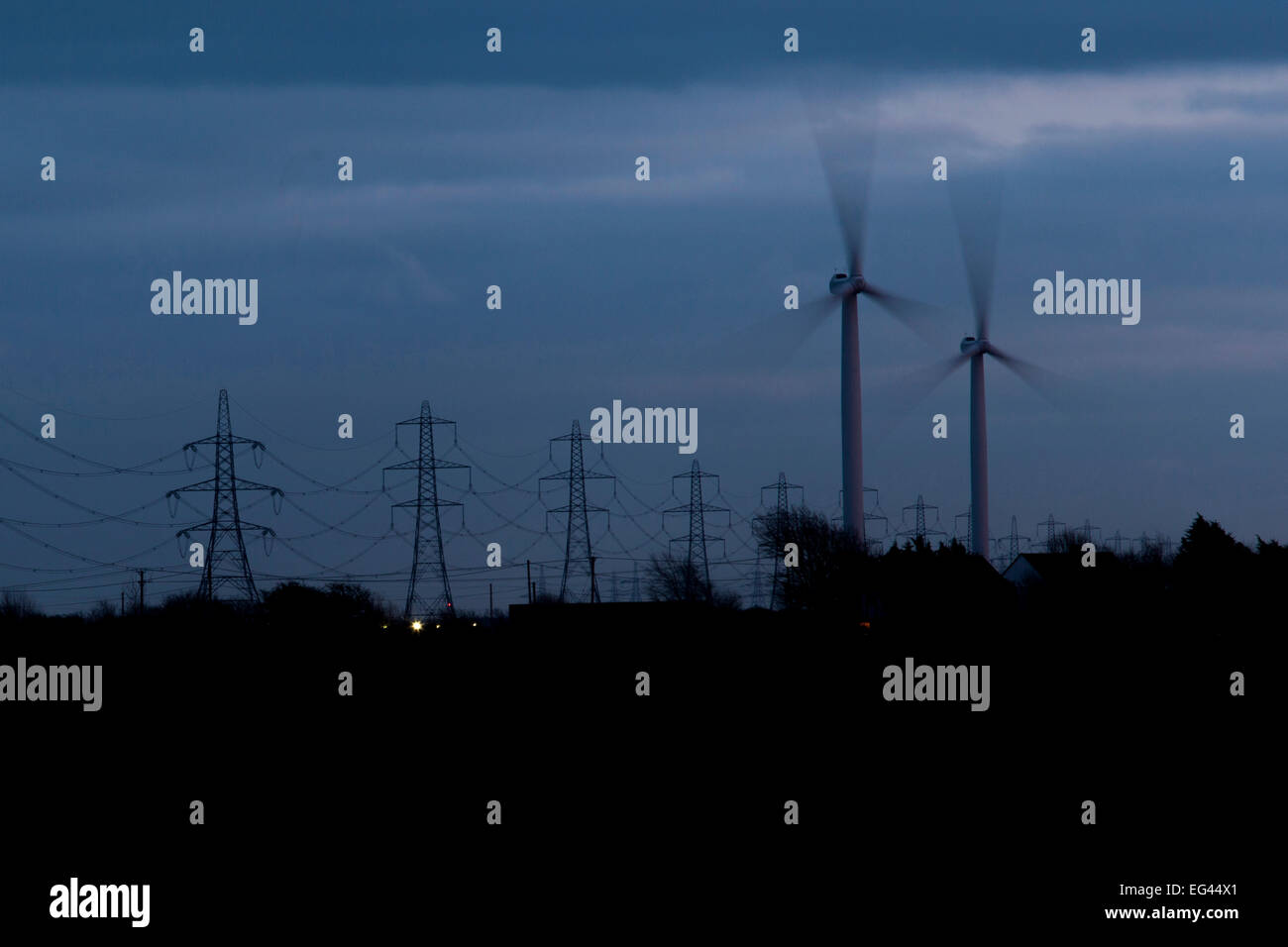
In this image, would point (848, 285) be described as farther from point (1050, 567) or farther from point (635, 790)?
point (635, 790)

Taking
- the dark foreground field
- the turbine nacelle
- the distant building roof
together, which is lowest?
the dark foreground field

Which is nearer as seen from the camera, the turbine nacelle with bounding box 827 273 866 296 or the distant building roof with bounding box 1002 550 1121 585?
the turbine nacelle with bounding box 827 273 866 296

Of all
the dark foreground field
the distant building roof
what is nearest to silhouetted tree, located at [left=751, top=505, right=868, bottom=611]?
the distant building roof

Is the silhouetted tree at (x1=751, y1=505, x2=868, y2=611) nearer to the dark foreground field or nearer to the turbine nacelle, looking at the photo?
the turbine nacelle

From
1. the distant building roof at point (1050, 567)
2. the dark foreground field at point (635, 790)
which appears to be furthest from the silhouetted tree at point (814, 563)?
the dark foreground field at point (635, 790)

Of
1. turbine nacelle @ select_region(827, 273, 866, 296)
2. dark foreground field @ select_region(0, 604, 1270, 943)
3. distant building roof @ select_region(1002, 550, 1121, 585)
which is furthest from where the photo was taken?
distant building roof @ select_region(1002, 550, 1121, 585)

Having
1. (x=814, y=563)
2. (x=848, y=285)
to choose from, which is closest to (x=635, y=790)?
(x=848, y=285)

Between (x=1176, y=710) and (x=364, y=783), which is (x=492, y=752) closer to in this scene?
(x=364, y=783)
